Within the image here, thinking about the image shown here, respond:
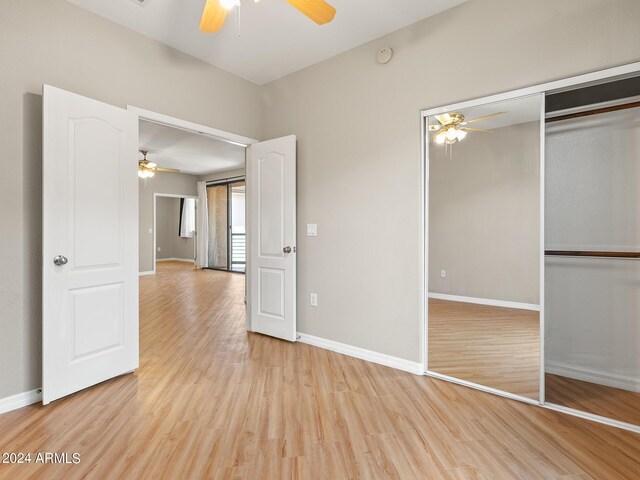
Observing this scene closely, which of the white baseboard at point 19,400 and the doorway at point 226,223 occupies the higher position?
the doorway at point 226,223

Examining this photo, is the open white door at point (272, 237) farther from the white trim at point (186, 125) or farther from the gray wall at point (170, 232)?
the gray wall at point (170, 232)

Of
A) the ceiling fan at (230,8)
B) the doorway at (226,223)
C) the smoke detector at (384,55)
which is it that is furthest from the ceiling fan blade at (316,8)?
the doorway at (226,223)

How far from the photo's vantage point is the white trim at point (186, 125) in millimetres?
2859

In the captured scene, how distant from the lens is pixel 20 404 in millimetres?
2217

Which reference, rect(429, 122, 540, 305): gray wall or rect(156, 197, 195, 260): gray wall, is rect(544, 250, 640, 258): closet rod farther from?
rect(156, 197, 195, 260): gray wall

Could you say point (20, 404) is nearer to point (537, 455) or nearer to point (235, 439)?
point (235, 439)

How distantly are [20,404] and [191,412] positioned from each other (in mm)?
1144

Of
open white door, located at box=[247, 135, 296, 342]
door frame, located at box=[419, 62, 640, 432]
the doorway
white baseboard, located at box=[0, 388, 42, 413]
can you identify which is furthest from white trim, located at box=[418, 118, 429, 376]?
the doorway

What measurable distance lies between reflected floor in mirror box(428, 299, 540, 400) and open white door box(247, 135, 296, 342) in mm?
1442

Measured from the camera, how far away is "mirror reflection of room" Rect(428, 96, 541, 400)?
2338 mm

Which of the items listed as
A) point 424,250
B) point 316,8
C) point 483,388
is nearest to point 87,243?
point 316,8

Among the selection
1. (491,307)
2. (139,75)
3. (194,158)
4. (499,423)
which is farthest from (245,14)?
(194,158)

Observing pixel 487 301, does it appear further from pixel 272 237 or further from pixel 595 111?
pixel 272 237

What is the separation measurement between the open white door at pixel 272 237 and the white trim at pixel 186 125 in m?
0.16
